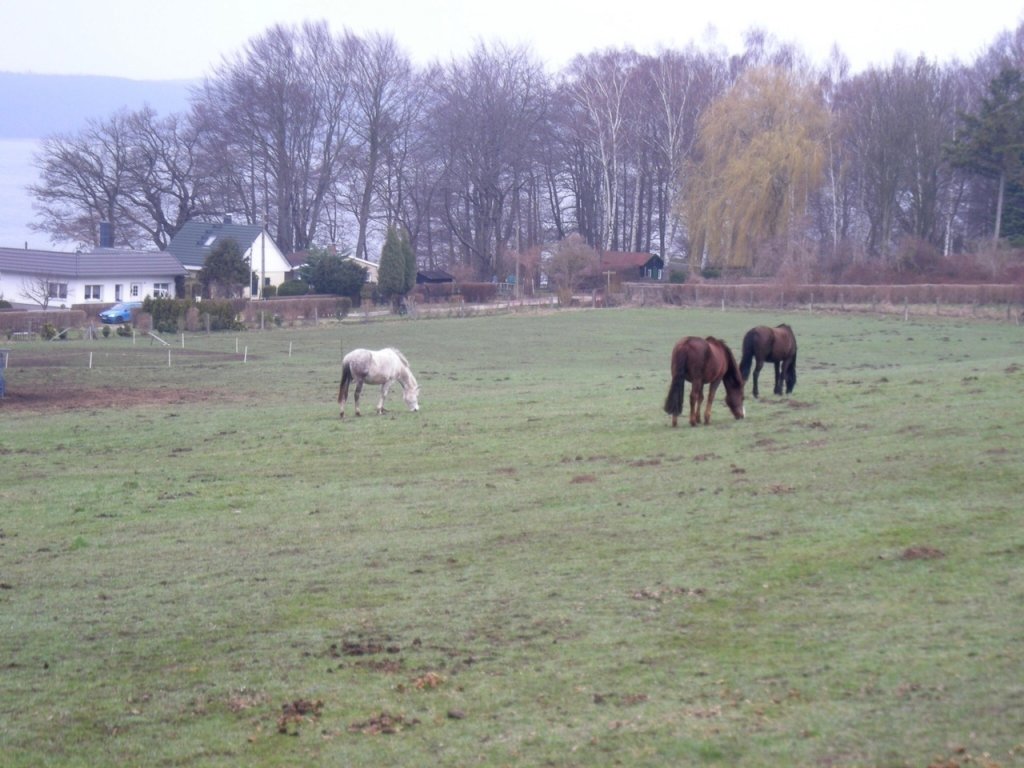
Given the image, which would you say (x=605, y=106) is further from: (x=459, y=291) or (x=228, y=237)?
(x=228, y=237)

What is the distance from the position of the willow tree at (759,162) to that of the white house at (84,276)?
35957mm

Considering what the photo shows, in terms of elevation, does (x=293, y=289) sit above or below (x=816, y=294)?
below

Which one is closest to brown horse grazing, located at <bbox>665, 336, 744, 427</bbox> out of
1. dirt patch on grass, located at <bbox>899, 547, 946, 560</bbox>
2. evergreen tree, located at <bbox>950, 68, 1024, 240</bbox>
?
dirt patch on grass, located at <bbox>899, 547, 946, 560</bbox>

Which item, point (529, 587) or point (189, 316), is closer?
point (529, 587)

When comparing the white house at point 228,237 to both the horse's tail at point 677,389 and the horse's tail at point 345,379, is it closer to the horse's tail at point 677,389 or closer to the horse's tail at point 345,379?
the horse's tail at point 345,379

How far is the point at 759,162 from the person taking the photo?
70.4 metres

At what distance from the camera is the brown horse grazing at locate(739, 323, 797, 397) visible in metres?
21.5

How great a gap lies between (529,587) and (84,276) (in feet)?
219

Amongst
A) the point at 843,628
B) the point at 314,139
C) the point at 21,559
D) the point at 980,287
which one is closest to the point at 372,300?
the point at 314,139

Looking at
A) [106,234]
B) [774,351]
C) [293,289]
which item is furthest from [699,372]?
[106,234]

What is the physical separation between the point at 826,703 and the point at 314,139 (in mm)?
86037

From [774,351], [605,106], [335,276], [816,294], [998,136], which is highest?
[605,106]

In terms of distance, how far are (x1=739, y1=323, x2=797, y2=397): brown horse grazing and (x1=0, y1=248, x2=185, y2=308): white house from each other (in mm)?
52765

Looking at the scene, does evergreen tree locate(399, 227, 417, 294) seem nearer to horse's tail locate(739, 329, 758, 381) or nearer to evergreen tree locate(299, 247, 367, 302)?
evergreen tree locate(299, 247, 367, 302)
